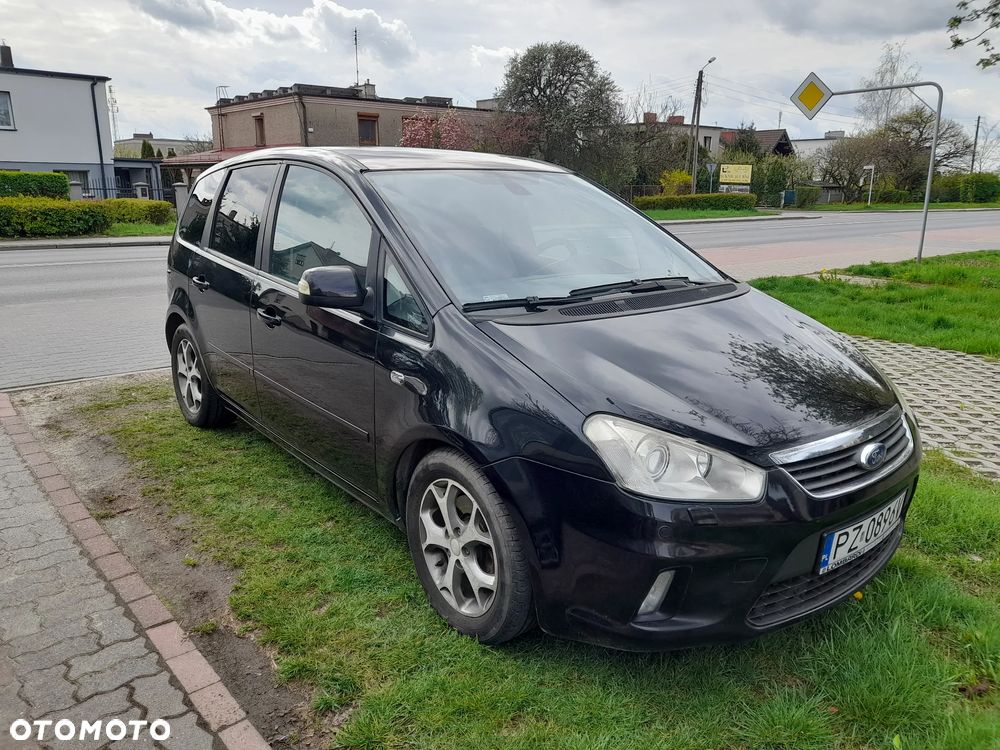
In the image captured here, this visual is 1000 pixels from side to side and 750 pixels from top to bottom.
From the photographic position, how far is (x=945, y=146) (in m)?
63.2

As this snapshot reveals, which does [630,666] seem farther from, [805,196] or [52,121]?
[805,196]

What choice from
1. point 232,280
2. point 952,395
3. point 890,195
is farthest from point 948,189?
point 232,280

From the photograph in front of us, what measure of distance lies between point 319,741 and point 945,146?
7388 cm

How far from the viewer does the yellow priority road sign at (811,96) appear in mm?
13711

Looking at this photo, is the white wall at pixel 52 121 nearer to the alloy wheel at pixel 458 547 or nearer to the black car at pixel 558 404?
the black car at pixel 558 404

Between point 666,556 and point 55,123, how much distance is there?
41.0 meters

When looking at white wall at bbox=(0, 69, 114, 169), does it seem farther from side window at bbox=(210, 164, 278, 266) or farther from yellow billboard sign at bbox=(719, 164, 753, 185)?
side window at bbox=(210, 164, 278, 266)

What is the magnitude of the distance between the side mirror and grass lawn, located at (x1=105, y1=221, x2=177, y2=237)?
21193 mm

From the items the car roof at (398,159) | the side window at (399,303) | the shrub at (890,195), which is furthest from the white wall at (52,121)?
the shrub at (890,195)

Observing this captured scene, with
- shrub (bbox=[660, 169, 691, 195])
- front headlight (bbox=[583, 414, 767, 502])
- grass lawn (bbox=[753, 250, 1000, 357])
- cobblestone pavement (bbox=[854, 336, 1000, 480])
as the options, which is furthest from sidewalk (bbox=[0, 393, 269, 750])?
shrub (bbox=[660, 169, 691, 195])

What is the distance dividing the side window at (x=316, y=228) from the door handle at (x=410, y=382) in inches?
18.4

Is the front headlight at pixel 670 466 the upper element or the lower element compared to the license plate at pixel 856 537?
upper

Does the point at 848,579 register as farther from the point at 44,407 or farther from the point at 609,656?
the point at 44,407

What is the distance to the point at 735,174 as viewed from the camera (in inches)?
1860
